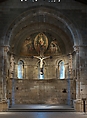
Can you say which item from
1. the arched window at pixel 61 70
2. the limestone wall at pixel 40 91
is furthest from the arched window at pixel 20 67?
the arched window at pixel 61 70

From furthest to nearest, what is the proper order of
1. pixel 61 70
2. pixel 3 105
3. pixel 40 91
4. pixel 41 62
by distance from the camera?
pixel 61 70 < pixel 41 62 < pixel 40 91 < pixel 3 105

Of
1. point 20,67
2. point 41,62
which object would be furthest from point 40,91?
point 20,67

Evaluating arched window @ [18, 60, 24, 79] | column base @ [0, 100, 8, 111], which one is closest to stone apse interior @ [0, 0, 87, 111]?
arched window @ [18, 60, 24, 79]

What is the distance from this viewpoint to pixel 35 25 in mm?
20172

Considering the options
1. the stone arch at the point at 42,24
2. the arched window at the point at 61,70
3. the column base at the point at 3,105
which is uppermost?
the stone arch at the point at 42,24

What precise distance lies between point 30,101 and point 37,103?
24.4 inches

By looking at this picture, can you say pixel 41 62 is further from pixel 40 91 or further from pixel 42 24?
pixel 42 24

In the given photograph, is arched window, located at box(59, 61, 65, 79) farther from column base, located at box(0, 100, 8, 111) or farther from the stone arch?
column base, located at box(0, 100, 8, 111)

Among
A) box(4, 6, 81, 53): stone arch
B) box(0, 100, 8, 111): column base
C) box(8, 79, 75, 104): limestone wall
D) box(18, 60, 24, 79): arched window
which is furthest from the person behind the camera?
box(18, 60, 24, 79): arched window

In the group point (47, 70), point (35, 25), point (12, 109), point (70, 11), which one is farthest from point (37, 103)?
point (70, 11)

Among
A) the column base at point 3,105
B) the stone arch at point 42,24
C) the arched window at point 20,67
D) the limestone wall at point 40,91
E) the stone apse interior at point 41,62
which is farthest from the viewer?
the arched window at point 20,67

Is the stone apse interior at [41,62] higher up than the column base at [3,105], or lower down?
higher up

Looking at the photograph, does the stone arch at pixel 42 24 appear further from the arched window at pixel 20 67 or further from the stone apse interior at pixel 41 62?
the arched window at pixel 20 67

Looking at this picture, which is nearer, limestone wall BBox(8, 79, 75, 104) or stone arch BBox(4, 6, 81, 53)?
stone arch BBox(4, 6, 81, 53)
